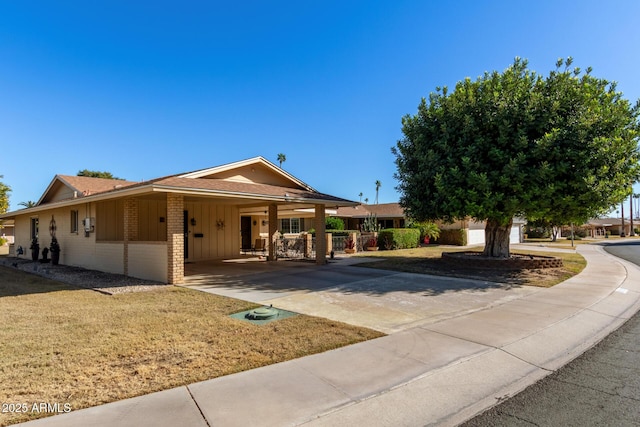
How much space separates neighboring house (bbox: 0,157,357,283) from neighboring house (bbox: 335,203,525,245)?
15665mm

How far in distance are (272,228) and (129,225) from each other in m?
6.06

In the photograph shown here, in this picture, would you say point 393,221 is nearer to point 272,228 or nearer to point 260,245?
point 260,245

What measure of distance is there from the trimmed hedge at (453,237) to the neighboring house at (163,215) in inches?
668

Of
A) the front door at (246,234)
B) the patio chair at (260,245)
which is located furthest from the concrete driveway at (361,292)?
the front door at (246,234)

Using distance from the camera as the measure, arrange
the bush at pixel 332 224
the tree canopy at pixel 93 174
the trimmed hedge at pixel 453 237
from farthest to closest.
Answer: the tree canopy at pixel 93 174 → the bush at pixel 332 224 → the trimmed hedge at pixel 453 237

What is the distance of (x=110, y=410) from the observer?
308 centimetres

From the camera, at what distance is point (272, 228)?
52.7 feet

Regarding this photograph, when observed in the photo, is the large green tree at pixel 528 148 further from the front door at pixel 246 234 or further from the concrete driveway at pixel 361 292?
the front door at pixel 246 234

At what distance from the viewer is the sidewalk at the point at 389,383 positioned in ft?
10.0

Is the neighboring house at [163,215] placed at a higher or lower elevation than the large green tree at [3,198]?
lower

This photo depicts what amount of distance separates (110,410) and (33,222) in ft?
73.4

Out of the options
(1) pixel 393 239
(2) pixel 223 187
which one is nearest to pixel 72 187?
(2) pixel 223 187

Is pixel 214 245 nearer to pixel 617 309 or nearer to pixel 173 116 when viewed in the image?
pixel 173 116

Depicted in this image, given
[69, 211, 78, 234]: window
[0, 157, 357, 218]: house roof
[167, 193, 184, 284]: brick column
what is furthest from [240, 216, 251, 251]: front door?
[167, 193, 184, 284]: brick column
